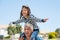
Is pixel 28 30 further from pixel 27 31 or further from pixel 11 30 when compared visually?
pixel 11 30

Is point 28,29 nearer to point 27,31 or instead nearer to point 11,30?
point 27,31

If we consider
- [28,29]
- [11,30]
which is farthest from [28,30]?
[11,30]

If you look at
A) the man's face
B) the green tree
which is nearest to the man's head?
the man's face

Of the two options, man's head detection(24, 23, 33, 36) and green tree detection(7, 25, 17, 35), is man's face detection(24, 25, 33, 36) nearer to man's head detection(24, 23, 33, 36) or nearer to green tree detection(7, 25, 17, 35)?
man's head detection(24, 23, 33, 36)

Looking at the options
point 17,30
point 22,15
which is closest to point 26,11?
point 22,15

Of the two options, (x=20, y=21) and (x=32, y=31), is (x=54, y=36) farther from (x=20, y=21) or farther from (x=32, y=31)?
(x=20, y=21)

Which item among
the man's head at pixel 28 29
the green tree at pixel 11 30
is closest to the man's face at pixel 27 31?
the man's head at pixel 28 29

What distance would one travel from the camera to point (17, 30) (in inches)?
120

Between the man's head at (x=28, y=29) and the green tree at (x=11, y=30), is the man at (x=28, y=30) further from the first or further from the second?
the green tree at (x=11, y=30)

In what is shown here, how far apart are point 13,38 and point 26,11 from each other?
1.23 ft

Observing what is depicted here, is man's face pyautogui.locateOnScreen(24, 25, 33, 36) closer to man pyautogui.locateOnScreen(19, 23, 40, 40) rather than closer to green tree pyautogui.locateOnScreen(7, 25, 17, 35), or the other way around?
man pyautogui.locateOnScreen(19, 23, 40, 40)

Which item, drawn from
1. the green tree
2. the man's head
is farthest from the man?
the green tree

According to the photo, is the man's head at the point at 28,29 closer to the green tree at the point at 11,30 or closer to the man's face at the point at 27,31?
the man's face at the point at 27,31

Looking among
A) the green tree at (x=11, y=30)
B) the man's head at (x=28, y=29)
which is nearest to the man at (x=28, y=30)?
the man's head at (x=28, y=29)
